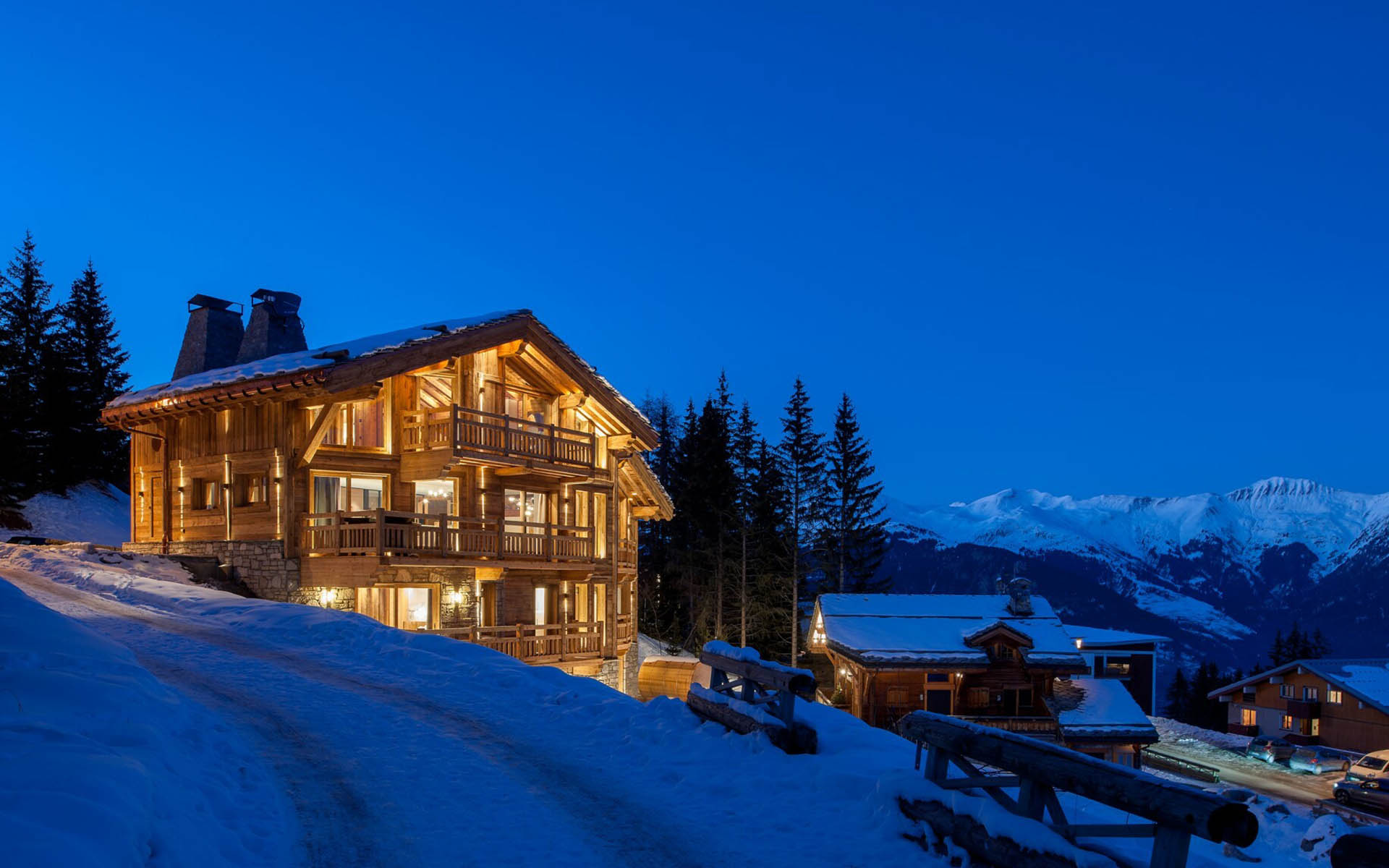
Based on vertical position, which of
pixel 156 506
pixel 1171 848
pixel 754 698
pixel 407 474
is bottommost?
pixel 754 698

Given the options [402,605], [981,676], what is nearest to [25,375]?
[402,605]

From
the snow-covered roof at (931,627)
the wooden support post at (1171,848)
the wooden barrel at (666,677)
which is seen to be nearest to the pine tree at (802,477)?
the snow-covered roof at (931,627)

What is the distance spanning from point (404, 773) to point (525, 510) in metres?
21.9

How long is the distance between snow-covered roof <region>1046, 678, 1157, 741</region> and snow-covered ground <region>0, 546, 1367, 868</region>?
33.3 m

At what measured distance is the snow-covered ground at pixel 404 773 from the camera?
285 inches

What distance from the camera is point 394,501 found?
92.6 feet

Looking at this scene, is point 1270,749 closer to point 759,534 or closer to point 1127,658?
point 1127,658

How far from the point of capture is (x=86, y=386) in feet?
155

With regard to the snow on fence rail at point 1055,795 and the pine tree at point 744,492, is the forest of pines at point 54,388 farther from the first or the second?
the snow on fence rail at point 1055,795

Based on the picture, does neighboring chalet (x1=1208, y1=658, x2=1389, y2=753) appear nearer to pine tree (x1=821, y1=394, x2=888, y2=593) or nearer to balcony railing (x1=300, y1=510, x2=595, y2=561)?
pine tree (x1=821, y1=394, x2=888, y2=593)

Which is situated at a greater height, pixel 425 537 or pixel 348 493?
pixel 348 493

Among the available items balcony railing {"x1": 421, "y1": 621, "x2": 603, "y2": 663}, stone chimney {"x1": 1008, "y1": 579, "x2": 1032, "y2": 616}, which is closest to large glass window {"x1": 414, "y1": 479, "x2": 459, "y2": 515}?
balcony railing {"x1": 421, "y1": 621, "x2": 603, "y2": 663}

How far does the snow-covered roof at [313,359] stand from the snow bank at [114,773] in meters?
14.2

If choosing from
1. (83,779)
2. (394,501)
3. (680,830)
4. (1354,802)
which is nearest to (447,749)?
(680,830)
